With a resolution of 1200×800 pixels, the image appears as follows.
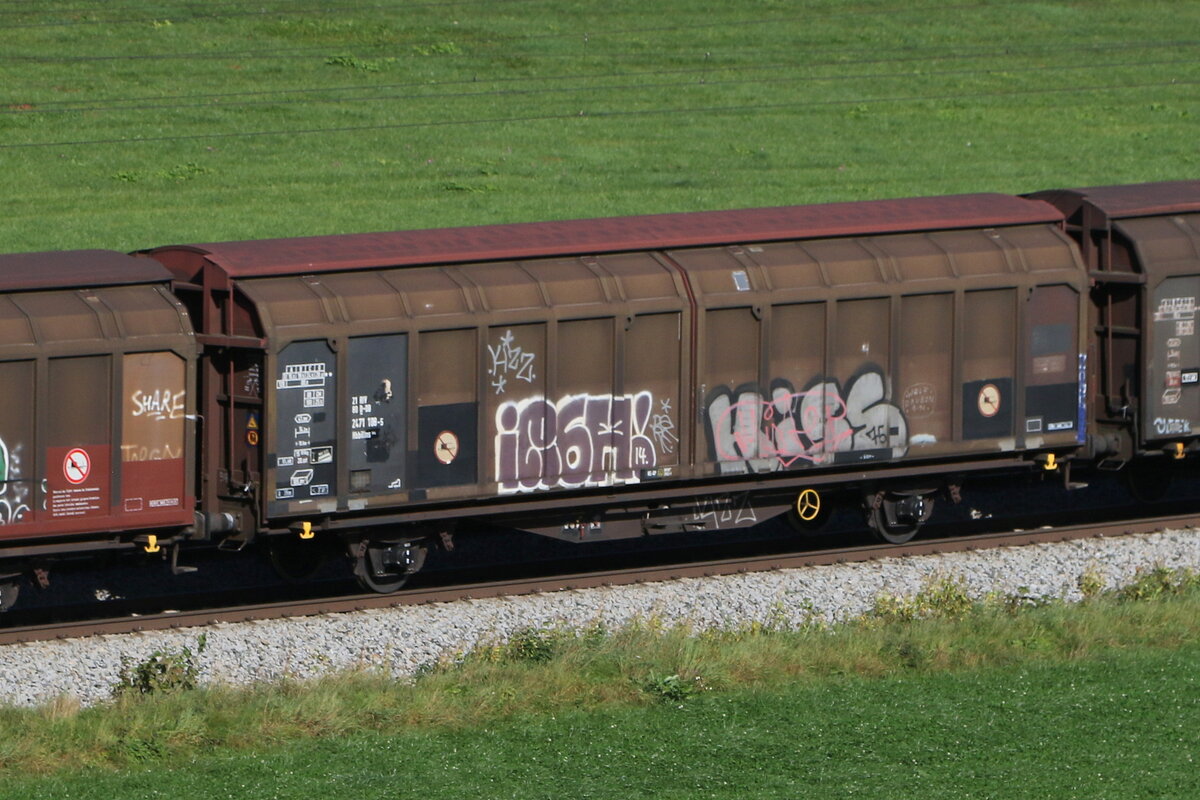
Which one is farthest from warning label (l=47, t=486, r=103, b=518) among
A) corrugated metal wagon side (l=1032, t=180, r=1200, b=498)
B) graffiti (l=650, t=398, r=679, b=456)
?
corrugated metal wagon side (l=1032, t=180, r=1200, b=498)

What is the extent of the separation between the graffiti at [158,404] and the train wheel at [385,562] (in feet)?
7.58

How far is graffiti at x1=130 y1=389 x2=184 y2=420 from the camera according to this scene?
1673 cm

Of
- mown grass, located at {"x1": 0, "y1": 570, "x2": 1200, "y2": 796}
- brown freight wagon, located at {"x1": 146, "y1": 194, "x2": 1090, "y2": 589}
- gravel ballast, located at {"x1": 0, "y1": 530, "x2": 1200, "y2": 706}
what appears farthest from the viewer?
brown freight wagon, located at {"x1": 146, "y1": 194, "x2": 1090, "y2": 589}

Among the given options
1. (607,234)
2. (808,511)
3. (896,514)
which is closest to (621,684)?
(808,511)

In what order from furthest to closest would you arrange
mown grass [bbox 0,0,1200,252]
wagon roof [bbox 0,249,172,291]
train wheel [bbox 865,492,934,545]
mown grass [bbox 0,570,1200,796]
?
mown grass [bbox 0,0,1200,252] → train wheel [bbox 865,492,934,545] → wagon roof [bbox 0,249,172,291] → mown grass [bbox 0,570,1200,796]

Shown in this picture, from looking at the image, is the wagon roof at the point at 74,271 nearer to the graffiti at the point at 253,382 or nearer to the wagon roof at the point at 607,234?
the wagon roof at the point at 607,234

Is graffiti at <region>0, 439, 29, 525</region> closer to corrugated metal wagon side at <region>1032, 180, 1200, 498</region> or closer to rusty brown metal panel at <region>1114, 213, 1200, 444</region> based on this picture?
corrugated metal wagon side at <region>1032, 180, 1200, 498</region>

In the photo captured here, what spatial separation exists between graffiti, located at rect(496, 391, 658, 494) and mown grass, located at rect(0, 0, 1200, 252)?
1216 centimetres

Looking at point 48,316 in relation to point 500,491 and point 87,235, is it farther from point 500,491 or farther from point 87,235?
point 87,235

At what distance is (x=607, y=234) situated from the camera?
18969 millimetres

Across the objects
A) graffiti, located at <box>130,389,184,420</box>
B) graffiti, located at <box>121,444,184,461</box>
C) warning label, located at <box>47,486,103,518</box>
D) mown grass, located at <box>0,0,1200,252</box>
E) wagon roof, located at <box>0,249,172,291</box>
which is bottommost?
warning label, located at <box>47,486,103,518</box>

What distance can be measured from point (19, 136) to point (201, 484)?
1691 centimetres

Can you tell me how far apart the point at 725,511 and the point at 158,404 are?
6.12 meters

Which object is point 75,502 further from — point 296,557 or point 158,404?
point 296,557
